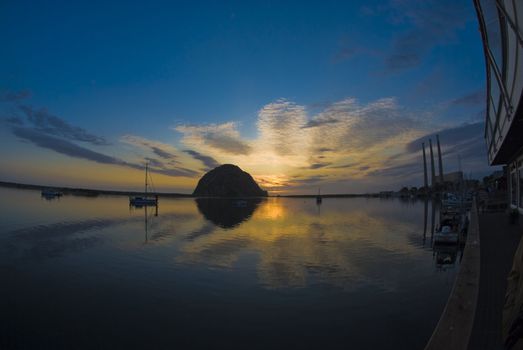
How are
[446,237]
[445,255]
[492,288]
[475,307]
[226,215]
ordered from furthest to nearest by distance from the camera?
[226,215], [446,237], [445,255], [492,288], [475,307]

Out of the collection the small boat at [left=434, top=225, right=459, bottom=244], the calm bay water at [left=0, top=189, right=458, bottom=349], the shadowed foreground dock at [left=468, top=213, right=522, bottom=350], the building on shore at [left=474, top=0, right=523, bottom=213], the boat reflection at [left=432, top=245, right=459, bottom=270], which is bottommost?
the boat reflection at [left=432, top=245, right=459, bottom=270]

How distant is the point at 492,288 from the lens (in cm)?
925

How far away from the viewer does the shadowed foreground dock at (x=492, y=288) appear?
6.11 metres

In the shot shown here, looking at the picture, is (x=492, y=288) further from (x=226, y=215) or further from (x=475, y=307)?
(x=226, y=215)

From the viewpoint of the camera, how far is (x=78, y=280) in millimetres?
14672

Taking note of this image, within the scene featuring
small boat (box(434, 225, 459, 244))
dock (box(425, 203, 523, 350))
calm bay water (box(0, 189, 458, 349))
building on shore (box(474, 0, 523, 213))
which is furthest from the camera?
small boat (box(434, 225, 459, 244))

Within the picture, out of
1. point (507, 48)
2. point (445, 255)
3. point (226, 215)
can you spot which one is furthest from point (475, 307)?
point (226, 215)

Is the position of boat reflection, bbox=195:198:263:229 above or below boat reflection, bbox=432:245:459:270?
above

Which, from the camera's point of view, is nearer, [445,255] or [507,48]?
[507,48]

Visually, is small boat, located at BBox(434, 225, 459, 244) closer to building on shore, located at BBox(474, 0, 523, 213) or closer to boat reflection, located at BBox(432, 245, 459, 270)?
boat reflection, located at BBox(432, 245, 459, 270)

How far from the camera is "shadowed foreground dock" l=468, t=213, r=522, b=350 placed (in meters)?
6.11

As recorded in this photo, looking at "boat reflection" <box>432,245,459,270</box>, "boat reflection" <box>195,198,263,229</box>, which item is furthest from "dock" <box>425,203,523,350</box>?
"boat reflection" <box>195,198,263,229</box>

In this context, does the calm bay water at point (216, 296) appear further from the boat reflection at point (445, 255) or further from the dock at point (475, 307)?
the dock at point (475, 307)

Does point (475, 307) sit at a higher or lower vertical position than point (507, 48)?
lower
